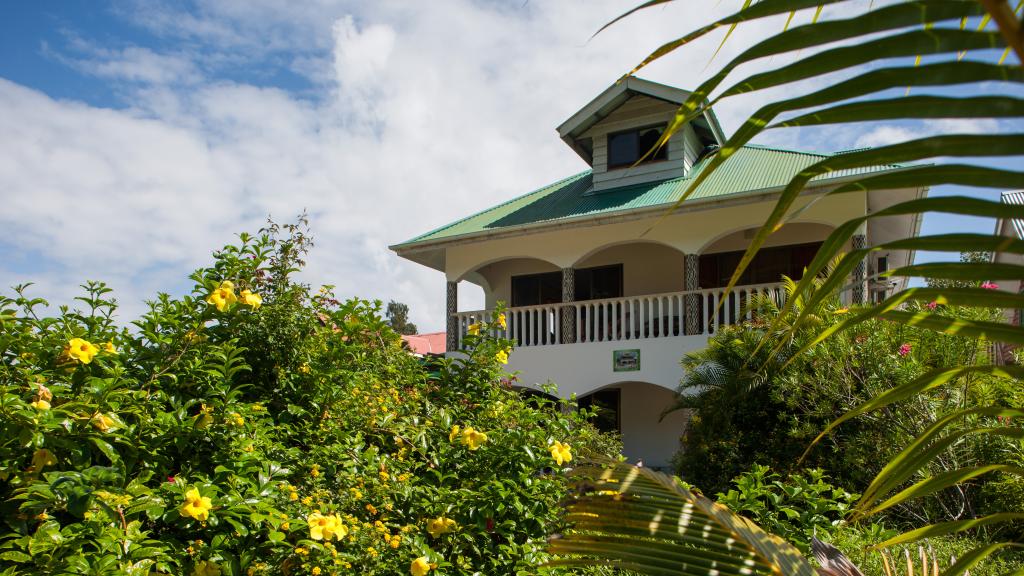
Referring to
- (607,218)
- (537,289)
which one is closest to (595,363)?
(607,218)

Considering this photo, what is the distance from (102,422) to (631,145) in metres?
12.8

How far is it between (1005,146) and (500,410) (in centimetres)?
431

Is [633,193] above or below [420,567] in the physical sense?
above

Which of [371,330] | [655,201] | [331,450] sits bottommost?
[331,450]

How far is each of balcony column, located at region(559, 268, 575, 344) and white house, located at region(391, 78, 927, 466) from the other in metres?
0.02

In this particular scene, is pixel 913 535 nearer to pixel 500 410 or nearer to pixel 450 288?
pixel 500 410

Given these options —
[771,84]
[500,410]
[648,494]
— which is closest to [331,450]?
[500,410]

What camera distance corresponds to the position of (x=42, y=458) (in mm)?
3312

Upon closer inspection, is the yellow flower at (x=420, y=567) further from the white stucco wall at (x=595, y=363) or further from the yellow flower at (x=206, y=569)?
the white stucco wall at (x=595, y=363)

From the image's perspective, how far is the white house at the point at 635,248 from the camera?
1296cm

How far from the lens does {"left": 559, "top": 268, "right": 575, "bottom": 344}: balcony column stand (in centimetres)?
1408

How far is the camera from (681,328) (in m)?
→ 13.0

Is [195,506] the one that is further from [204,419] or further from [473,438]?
[473,438]

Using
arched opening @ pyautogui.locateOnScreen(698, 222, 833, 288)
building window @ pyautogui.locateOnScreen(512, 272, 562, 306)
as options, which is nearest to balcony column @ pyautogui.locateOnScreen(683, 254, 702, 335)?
arched opening @ pyautogui.locateOnScreen(698, 222, 833, 288)
